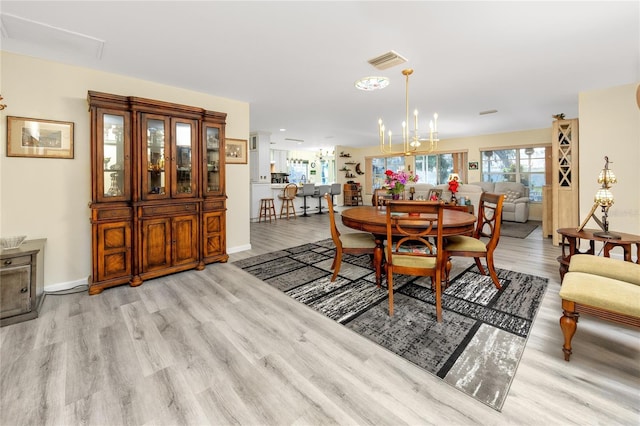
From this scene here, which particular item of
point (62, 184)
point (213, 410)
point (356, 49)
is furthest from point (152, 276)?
point (356, 49)

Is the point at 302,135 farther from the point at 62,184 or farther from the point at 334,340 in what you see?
the point at 334,340

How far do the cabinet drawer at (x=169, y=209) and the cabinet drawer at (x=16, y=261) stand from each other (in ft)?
3.03

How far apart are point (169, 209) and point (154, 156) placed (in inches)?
24.1

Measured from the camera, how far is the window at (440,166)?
840cm

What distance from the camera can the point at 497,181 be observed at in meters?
7.86

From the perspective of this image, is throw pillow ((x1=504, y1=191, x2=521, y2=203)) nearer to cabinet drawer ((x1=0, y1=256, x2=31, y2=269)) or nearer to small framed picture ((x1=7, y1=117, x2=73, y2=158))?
small framed picture ((x1=7, y1=117, x2=73, y2=158))

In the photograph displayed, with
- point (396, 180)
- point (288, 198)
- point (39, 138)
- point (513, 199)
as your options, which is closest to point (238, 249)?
point (39, 138)

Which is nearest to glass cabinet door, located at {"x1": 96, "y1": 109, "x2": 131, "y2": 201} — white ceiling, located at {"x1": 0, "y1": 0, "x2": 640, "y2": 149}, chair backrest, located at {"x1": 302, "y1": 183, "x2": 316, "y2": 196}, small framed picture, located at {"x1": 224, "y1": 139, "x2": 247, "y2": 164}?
white ceiling, located at {"x1": 0, "y1": 0, "x2": 640, "y2": 149}

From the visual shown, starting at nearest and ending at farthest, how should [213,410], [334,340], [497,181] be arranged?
[213,410], [334,340], [497,181]

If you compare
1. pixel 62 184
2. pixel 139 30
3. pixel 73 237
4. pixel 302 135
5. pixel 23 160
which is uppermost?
pixel 302 135

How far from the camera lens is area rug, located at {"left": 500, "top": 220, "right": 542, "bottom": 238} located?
534 centimetres

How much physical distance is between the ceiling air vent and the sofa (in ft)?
16.5

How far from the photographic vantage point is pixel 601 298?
1.49 m

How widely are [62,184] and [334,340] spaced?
3.12 m
